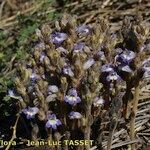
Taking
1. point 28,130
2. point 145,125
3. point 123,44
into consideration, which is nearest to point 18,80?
point 28,130

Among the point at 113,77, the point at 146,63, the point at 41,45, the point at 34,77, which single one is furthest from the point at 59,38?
the point at 146,63

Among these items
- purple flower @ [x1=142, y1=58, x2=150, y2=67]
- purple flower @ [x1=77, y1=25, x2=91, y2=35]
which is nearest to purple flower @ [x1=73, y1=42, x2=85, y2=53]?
purple flower @ [x1=77, y1=25, x2=91, y2=35]

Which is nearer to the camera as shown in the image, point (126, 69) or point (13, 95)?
point (126, 69)

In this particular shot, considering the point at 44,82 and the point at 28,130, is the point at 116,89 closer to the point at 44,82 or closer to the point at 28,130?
the point at 44,82

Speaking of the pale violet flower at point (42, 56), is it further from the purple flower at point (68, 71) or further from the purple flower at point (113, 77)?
the purple flower at point (113, 77)

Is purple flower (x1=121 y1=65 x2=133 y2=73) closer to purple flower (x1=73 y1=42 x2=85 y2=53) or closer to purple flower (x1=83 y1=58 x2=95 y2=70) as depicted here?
purple flower (x1=83 y1=58 x2=95 y2=70)

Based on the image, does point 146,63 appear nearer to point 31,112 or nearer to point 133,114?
point 133,114

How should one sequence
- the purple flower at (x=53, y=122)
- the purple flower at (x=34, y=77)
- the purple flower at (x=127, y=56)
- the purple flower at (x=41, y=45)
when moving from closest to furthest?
1. the purple flower at (x=127, y=56)
2. the purple flower at (x=53, y=122)
3. the purple flower at (x=34, y=77)
4. the purple flower at (x=41, y=45)

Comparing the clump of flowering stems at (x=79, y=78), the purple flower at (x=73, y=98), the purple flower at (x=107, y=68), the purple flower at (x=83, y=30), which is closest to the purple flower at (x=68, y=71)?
the clump of flowering stems at (x=79, y=78)
